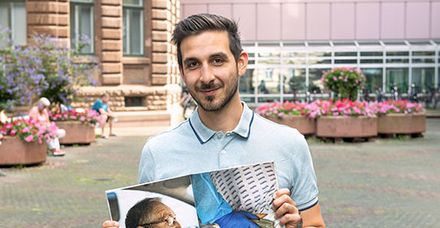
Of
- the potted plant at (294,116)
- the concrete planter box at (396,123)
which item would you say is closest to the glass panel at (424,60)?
the concrete planter box at (396,123)

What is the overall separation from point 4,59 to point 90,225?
619 inches

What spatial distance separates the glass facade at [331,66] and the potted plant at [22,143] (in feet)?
111

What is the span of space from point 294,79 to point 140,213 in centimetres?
4845

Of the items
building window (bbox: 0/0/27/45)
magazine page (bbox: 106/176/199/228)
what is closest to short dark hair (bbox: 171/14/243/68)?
magazine page (bbox: 106/176/199/228)

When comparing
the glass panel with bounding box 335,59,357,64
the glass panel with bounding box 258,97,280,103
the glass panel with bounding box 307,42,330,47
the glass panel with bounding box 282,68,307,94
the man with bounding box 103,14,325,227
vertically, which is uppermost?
the glass panel with bounding box 307,42,330,47

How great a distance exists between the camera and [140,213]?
2764 mm

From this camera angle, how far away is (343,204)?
458 inches

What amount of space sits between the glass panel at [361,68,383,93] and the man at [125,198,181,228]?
4823 centimetres

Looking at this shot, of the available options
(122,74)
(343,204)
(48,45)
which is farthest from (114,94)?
(343,204)

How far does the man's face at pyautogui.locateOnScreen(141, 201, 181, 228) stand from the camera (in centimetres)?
276

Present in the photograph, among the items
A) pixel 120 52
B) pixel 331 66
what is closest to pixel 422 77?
pixel 331 66

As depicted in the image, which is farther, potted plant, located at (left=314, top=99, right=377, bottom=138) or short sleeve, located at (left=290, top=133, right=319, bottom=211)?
potted plant, located at (left=314, top=99, right=377, bottom=138)

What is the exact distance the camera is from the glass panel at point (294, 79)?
166 ft

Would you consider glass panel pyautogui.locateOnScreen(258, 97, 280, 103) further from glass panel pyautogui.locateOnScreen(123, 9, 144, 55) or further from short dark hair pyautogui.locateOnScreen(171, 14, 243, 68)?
short dark hair pyautogui.locateOnScreen(171, 14, 243, 68)
